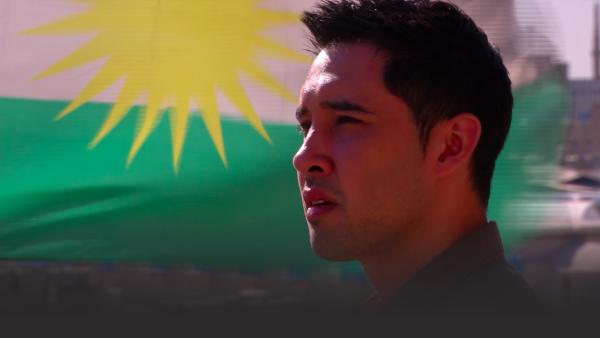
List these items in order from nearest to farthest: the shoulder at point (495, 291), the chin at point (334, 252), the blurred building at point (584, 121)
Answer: the shoulder at point (495, 291) → the chin at point (334, 252) → the blurred building at point (584, 121)

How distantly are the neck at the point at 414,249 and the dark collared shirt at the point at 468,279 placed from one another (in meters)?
0.02

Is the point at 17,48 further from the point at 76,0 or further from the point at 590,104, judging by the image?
the point at 590,104

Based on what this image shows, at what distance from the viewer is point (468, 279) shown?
1.08m

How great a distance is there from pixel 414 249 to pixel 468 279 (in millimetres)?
95

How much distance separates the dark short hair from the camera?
1183 millimetres

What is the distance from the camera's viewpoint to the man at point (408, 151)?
113 cm

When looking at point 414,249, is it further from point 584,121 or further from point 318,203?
point 584,121

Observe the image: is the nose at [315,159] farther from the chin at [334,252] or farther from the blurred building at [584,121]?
the blurred building at [584,121]

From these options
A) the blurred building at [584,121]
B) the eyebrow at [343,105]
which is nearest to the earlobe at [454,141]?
the eyebrow at [343,105]

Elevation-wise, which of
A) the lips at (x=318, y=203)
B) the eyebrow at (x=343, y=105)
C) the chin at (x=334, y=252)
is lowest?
the chin at (x=334, y=252)

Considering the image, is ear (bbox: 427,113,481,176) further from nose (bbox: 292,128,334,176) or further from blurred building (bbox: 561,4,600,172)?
blurred building (bbox: 561,4,600,172)

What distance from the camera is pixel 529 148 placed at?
360 cm

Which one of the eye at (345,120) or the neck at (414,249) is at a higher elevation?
the eye at (345,120)

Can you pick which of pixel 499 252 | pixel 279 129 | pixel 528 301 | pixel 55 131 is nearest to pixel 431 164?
pixel 499 252
